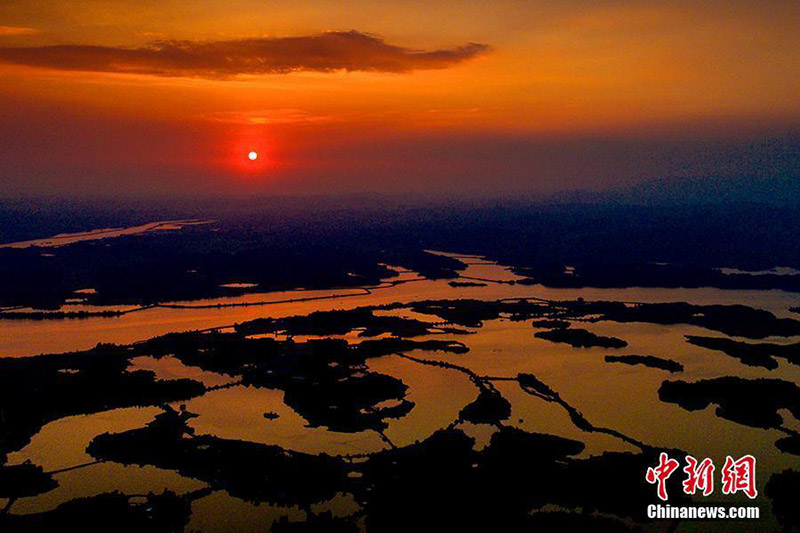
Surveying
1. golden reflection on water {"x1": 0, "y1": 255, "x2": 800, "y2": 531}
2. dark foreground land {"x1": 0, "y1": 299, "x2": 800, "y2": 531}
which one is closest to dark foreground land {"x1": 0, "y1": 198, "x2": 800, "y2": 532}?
dark foreground land {"x1": 0, "y1": 299, "x2": 800, "y2": 531}

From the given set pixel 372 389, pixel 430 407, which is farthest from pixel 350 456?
pixel 372 389

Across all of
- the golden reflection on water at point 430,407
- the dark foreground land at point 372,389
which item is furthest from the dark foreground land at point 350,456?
the golden reflection on water at point 430,407

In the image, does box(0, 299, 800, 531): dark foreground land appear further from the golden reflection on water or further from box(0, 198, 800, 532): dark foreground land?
the golden reflection on water

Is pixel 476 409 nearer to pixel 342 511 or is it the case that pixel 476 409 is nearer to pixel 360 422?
pixel 360 422

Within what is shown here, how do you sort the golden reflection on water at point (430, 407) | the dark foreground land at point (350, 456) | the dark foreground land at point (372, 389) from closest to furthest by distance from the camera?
the dark foreground land at point (350, 456) < the dark foreground land at point (372, 389) < the golden reflection on water at point (430, 407)

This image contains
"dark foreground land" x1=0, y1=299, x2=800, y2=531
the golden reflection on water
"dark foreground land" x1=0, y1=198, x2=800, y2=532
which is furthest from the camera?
the golden reflection on water

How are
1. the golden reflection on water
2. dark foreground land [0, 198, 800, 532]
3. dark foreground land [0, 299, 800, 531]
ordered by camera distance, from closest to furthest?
dark foreground land [0, 299, 800, 531] < dark foreground land [0, 198, 800, 532] < the golden reflection on water

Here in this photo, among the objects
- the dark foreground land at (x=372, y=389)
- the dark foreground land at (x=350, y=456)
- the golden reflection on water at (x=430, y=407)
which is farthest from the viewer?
the golden reflection on water at (x=430, y=407)

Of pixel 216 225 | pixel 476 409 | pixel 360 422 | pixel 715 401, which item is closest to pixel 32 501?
pixel 360 422

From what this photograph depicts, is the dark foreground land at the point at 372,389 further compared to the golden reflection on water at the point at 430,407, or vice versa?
the golden reflection on water at the point at 430,407

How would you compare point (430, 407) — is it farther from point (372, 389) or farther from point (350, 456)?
A: point (350, 456)

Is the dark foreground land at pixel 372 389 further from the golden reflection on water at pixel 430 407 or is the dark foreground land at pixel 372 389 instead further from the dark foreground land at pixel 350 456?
the golden reflection on water at pixel 430 407
